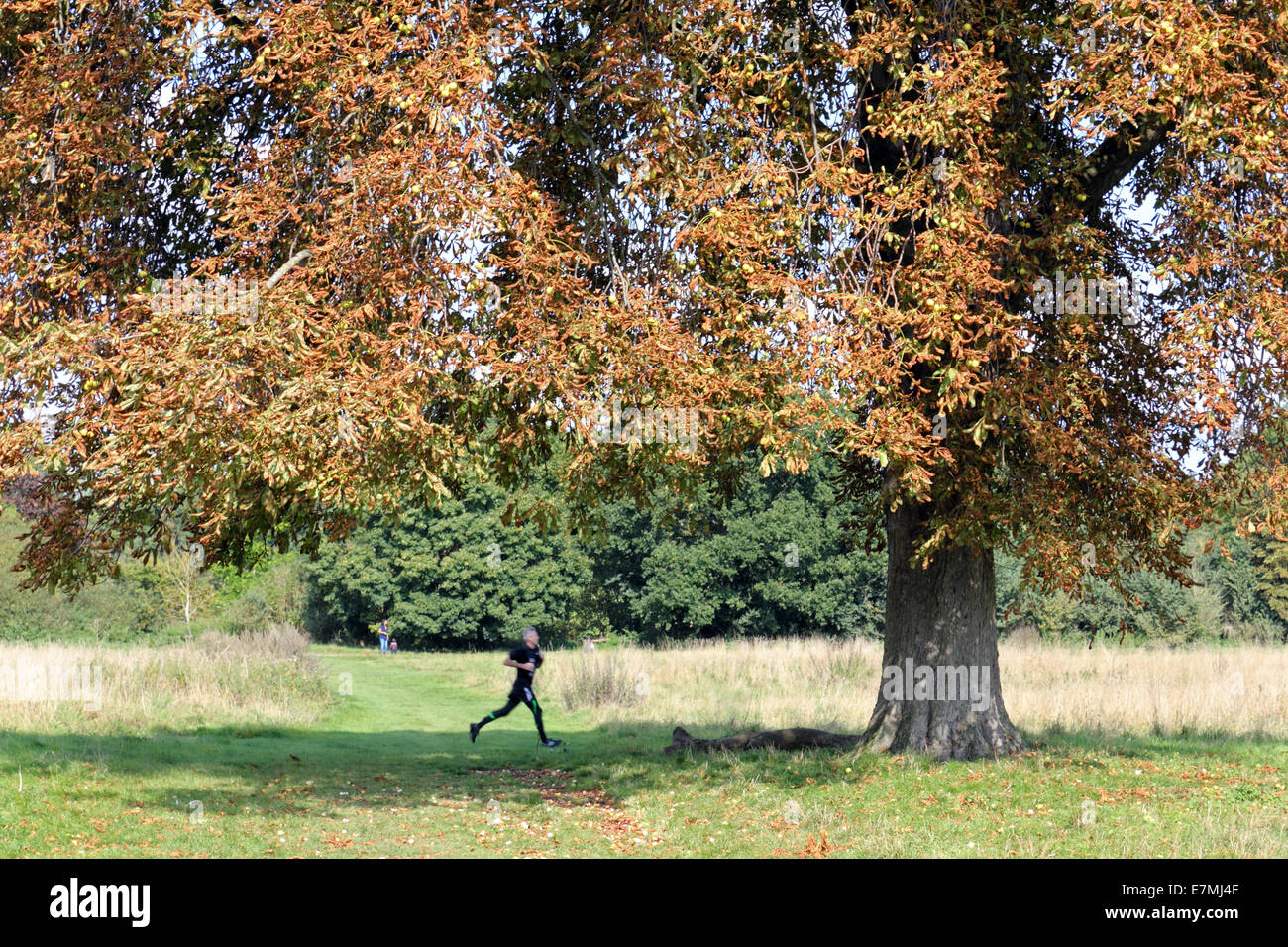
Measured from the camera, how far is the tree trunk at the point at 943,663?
12398 millimetres

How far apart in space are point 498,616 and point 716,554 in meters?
11.1

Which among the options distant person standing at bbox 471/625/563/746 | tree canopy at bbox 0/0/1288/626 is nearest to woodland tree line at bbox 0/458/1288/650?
distant person standing at bbox 471/625/563/746

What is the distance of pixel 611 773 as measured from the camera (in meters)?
13.9

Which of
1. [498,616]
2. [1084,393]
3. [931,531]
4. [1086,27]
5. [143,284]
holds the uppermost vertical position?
[1086,27]

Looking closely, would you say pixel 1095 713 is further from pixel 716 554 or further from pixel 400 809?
pixel 716 554

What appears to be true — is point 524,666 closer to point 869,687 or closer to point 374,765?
point 374,765

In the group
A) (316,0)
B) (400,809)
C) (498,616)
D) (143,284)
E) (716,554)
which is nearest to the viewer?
(316,0)

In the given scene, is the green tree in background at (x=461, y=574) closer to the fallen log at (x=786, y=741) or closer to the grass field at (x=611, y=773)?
the grass field at (x=611, y=773)

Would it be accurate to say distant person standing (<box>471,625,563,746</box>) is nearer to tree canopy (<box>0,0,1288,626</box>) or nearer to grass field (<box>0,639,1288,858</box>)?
grass field (<box>0,639,1288,858</box>)

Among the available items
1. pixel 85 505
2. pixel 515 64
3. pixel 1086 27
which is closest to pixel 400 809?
pixel 85 505

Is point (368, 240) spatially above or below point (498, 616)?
above

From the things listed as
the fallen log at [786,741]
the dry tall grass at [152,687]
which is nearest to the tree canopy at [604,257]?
the fallen log at [786,741]

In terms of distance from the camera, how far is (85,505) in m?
10.3

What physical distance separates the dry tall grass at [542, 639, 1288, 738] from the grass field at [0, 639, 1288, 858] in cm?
10
